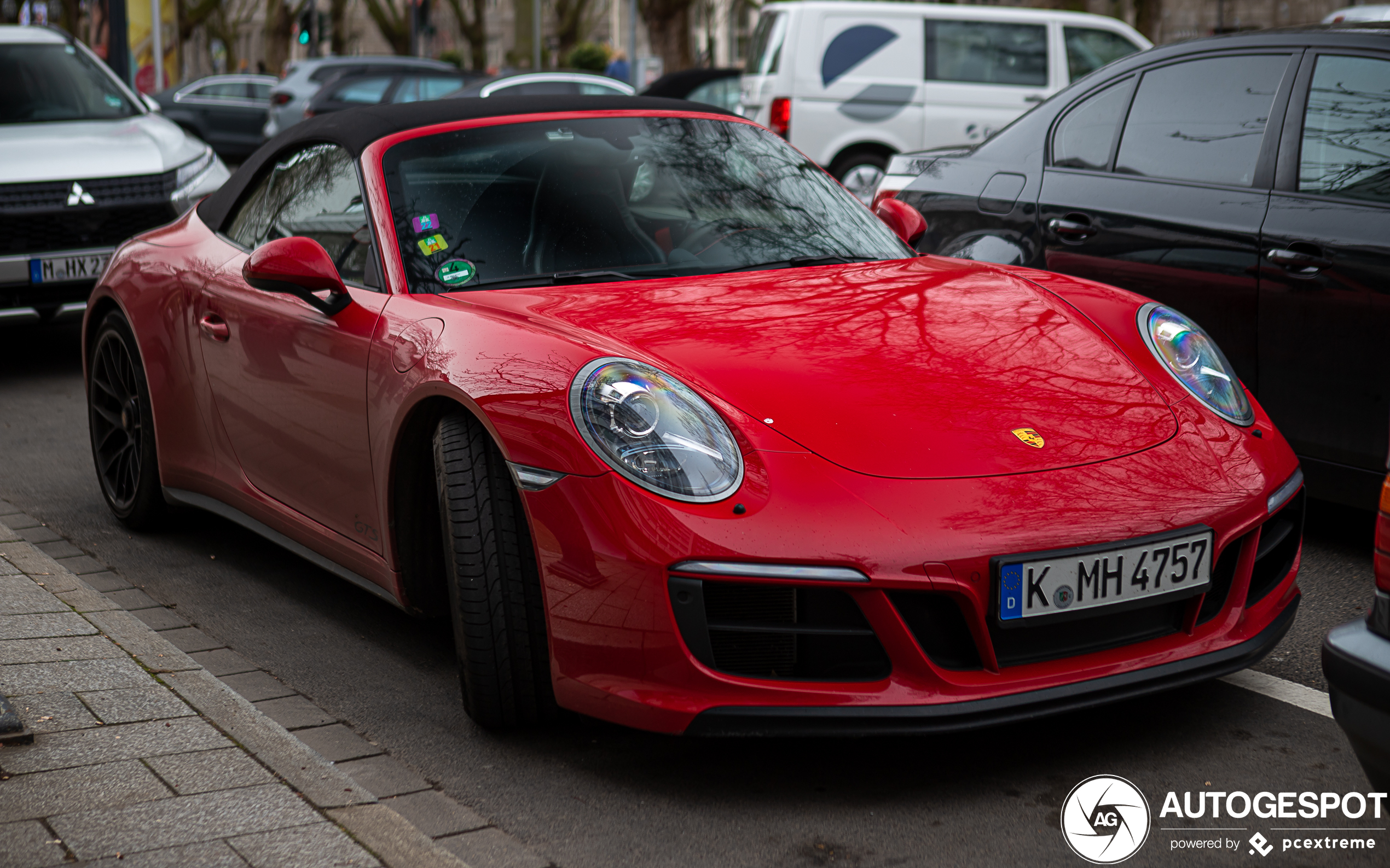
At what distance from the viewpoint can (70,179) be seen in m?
7.36

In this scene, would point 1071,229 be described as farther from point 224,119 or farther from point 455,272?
point 224,119

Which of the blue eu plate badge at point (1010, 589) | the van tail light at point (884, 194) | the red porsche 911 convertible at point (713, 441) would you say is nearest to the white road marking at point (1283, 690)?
the red porsche 911 convertible at point (713, 441)

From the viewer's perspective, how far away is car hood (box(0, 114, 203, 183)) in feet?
24.2

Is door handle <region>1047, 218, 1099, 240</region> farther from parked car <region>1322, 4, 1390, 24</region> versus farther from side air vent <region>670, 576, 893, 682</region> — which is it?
side air vent <region>670, 576, 893, 682</region>

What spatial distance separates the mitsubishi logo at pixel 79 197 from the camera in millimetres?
7320

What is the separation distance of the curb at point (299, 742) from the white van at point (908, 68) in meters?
9.58

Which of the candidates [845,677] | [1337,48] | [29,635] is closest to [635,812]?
[845,677]

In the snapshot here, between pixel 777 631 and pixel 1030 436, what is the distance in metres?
0.67

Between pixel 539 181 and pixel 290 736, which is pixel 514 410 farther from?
pixel 539 181

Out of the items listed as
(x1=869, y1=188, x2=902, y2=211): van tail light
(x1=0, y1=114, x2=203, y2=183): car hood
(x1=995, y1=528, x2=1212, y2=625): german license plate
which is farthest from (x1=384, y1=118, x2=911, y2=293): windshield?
(x1=0, y1=114, x2=203, y2=183): car hood

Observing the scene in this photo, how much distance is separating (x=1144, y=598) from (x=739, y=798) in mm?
846

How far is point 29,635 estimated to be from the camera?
11.9 ft

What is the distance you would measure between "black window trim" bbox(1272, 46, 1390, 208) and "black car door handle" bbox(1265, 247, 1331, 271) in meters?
0.20

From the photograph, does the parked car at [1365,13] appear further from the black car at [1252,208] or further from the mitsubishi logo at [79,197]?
the mitsubishi logo at [79,197]
